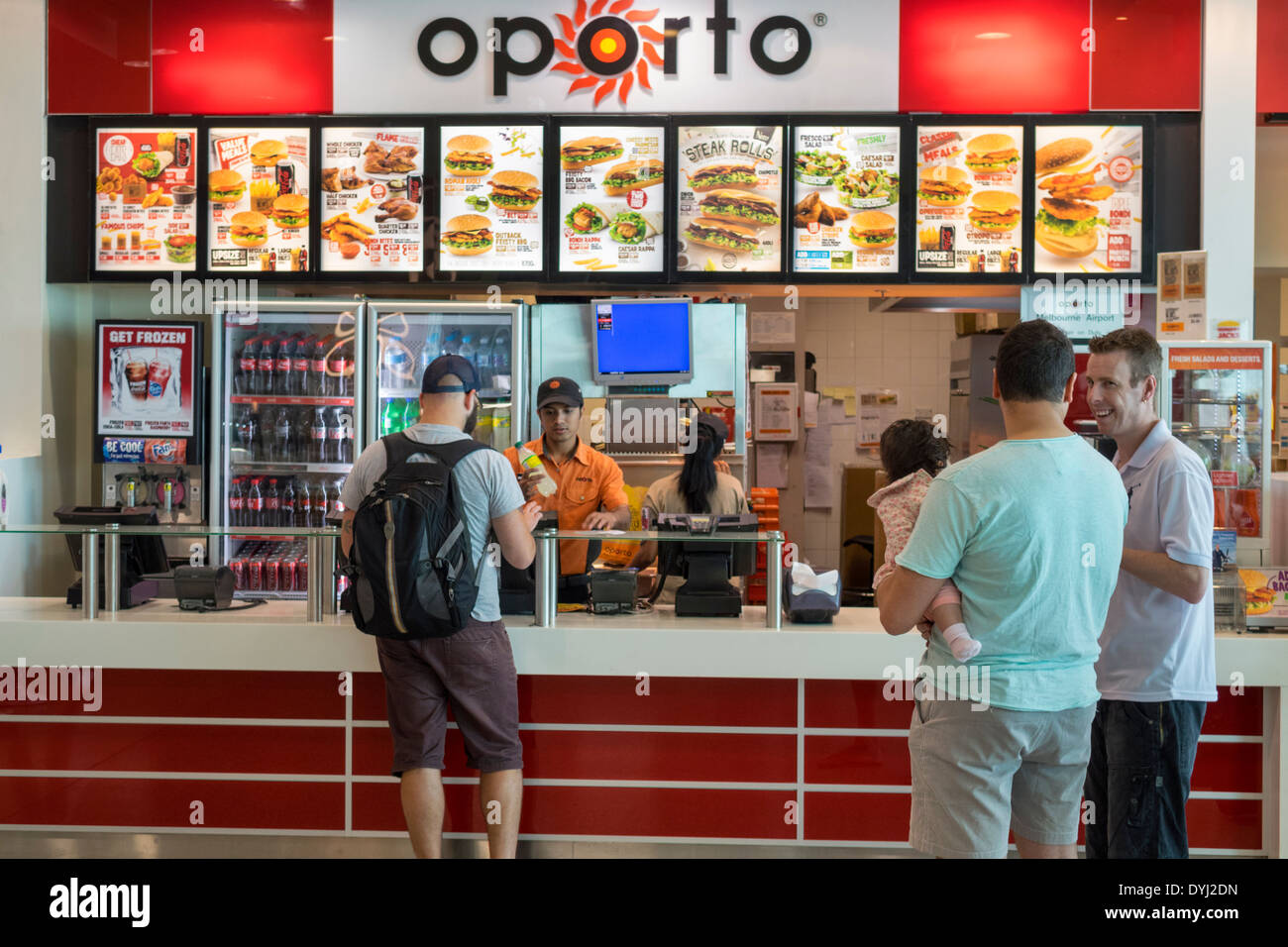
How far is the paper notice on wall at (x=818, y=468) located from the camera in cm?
809

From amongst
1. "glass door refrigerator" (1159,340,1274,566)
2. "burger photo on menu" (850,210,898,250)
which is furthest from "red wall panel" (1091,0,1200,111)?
"glass door refrigerator" (1159,340,1274,566)

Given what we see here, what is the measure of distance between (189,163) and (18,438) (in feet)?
5.31

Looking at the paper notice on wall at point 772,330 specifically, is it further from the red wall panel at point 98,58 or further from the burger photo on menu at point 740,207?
the red wall panel at point 98,58

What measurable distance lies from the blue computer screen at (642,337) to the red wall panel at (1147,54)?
219 centimetres

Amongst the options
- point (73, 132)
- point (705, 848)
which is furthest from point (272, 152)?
point (705, 848)

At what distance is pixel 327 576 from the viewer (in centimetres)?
359

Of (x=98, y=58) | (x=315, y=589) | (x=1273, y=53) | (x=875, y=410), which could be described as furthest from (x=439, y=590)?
(x=875, y=410)

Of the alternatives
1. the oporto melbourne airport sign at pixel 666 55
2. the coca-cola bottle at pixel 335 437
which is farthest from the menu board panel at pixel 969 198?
the coca-cola bottle at pixel 335 437

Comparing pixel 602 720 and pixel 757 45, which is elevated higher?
pixel 757 45

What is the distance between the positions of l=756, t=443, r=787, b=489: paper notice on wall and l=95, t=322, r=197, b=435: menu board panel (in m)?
4.02

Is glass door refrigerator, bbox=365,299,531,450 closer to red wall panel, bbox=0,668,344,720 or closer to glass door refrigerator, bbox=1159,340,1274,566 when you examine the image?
red wall panel, bbox=0,668,344,720

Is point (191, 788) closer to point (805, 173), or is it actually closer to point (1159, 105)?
point (805, 173)

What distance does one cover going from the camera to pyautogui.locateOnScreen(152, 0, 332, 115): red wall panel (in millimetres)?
5406

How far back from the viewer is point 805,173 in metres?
5.21
